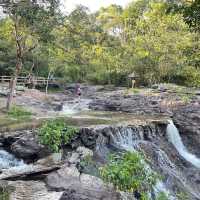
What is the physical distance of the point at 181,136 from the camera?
2134 centimetres

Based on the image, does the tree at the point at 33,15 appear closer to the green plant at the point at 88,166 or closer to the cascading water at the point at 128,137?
the green plant at the point at 88,166

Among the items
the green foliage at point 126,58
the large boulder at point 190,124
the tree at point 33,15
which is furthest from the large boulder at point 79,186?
the green foliage at point 126,58

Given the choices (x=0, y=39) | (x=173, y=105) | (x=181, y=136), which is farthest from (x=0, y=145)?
(x=0, y=39)

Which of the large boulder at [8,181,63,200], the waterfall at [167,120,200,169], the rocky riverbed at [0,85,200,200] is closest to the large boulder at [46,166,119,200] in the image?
the rocky riverbed at [0,85,200,200]

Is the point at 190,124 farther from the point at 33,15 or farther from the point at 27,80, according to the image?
the point at 27,80

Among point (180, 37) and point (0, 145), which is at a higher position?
point (180, 37)

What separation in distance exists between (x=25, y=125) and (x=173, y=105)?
1211 centimetres

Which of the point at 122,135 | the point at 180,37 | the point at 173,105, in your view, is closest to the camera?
the point at 122,135

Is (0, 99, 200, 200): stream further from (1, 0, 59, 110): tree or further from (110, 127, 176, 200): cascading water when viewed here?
(1, 0, 59, 110): tree

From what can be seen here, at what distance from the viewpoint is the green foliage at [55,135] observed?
13.8m

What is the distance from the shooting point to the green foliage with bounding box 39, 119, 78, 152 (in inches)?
542

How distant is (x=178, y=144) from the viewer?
66.9 feet

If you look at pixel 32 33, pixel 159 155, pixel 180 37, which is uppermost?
pixel 180 37

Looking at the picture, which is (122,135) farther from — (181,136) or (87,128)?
(181,136)
